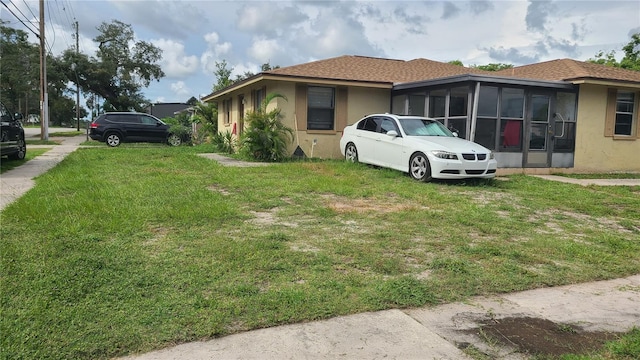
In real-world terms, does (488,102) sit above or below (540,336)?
above

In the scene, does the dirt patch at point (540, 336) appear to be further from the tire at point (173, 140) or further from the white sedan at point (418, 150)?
the tire at point (173, 140)

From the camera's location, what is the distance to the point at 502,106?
44.8ft

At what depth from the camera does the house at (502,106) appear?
44.7 ft

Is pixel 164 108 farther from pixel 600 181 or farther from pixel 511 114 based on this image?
pixel 600 181

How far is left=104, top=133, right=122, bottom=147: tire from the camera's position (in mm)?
21078

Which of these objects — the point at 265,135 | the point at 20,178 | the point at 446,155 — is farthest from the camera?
the point at 265,135

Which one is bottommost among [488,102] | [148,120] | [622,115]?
[148,120]

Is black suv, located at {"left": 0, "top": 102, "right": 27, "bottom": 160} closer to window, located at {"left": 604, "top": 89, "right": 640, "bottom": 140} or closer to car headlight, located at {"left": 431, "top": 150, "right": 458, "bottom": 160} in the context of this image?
car headlight, located at {"left": 431, "top": 150, "right": 458, "bottom": 160}

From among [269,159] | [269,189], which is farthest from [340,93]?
[269,189]

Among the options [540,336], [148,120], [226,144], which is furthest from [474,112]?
[148,120]

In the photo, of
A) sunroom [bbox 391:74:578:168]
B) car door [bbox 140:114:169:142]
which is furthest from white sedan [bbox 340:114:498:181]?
car door [bbox 140:114:169:142]

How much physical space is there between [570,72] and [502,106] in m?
3.00

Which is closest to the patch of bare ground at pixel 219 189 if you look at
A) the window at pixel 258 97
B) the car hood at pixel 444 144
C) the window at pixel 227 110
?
the car hood at pixel 444 144

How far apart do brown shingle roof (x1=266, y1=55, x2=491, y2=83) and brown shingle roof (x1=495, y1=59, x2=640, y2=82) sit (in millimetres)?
1961
